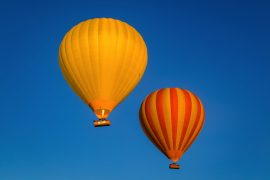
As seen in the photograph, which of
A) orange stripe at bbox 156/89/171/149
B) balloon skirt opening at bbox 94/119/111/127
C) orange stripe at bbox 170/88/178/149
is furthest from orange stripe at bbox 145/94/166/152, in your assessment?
balloon skirt opening at bbox 94/119/111/127

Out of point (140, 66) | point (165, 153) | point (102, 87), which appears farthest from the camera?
point (165, 153)

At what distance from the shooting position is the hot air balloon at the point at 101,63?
2186cm

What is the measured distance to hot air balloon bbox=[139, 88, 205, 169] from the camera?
85.1ft

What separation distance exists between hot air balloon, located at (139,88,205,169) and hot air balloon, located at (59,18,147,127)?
3873mm

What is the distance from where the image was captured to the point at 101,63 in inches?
866

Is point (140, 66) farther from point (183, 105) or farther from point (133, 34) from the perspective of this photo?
point (183, 105)

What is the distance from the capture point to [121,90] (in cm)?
2233

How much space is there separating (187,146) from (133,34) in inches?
264

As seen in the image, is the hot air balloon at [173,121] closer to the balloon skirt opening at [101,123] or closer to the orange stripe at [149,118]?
the orange stripe at [149,118]

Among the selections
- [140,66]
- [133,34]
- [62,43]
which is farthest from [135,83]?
[62,43]

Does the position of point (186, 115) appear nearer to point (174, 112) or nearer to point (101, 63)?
point (174, 112)

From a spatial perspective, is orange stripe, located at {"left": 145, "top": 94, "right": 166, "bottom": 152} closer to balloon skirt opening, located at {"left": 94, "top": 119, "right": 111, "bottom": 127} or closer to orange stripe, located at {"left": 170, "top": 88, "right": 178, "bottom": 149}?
orange stripe, located at {"left": 170, "top": 88, "right": 178, "bottom": 149}

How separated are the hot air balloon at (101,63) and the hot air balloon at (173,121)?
3873 millimetres

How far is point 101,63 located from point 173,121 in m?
5.98
